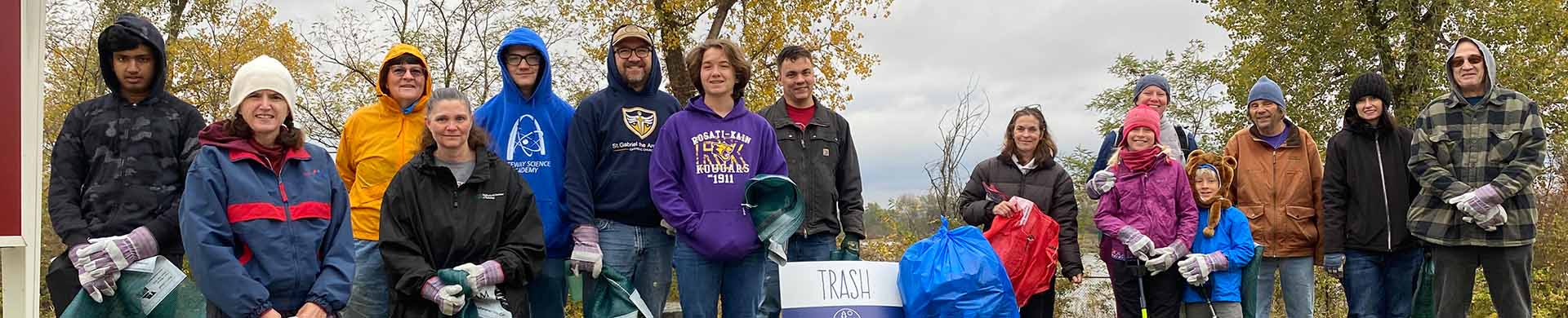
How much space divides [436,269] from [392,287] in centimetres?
16

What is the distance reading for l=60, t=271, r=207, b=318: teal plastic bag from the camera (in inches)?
145

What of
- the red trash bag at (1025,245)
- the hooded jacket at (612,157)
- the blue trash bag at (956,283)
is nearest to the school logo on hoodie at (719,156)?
the hooded jacket at (612,157)

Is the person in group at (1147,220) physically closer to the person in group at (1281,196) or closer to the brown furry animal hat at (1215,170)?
the brown furry animal hat at (1215,170)

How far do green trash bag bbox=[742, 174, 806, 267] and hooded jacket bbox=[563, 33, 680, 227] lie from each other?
0.41 m

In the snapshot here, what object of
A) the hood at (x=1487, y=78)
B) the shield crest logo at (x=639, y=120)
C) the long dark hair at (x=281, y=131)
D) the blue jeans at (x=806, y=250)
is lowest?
the blue jeans at (x=806, y=250)

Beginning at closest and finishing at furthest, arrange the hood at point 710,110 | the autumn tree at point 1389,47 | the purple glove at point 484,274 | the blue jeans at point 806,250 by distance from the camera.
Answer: the purple glove at point 484,274 → the hood at point 710,110 → the blue jeans at point 806,250 → the autumn tree at point 1389,47

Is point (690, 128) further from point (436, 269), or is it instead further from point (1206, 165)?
point (1206, 165)

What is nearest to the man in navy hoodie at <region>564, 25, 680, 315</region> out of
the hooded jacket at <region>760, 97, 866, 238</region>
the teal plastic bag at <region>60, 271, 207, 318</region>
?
the hooded jacket at <region>760, 97, 866, 238</region>

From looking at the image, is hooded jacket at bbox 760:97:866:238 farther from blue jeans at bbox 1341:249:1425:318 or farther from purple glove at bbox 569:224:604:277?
blue jeans at bbox 1341:249:1425:318

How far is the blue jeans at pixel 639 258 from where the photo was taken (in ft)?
13.9

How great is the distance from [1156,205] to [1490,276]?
173cm

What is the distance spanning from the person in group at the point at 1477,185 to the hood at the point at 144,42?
18.1 feet

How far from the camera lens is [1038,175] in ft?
17.1

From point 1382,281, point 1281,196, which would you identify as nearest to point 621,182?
point 1281,196
